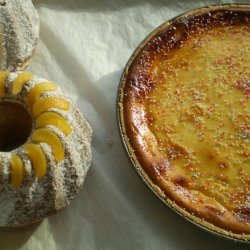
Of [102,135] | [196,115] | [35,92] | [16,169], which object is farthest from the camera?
[102,135]

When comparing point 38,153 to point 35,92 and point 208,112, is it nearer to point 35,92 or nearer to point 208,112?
point 35,92

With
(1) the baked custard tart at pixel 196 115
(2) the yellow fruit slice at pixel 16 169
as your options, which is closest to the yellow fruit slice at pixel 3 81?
(2) the yellow fruit slice at pixel 16 169

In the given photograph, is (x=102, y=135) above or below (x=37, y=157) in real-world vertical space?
below

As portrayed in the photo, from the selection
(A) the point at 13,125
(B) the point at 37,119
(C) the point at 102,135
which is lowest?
(C) the point at 102,135

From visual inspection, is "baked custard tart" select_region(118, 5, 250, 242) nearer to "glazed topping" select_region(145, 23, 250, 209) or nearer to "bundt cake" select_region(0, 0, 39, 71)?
"glazed topping" select_region(145, 23, 250, 209)

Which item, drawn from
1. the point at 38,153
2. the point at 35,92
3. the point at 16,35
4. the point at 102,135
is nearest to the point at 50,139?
the point at 38,153

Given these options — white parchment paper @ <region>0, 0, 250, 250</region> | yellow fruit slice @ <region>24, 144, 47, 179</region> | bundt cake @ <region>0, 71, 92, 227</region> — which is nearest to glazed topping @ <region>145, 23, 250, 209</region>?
white parchment paper @ <region>0, 0, 250, 250</region>
